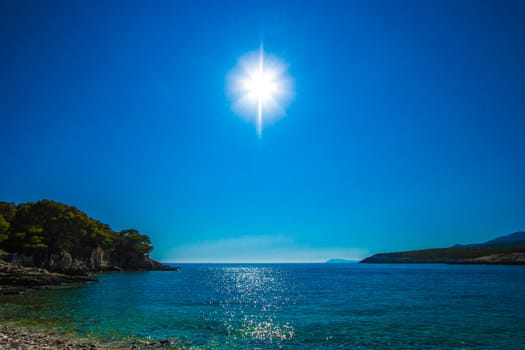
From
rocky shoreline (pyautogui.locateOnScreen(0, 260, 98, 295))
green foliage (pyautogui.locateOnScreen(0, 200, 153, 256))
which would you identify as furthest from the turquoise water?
green foliage (pyautogui.locateOnScreen(0, 200, 153, 256))

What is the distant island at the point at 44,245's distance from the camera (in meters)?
64.4

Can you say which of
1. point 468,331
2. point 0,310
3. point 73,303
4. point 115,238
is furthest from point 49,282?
point 115,238

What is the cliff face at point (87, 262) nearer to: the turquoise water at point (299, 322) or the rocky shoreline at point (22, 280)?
the rocky shoreline at point (22, 280)

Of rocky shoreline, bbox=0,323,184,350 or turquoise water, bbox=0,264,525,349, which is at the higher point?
rocky shoreline, bbox=0,323,184,350

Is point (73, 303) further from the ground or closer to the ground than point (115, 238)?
closer to the ground

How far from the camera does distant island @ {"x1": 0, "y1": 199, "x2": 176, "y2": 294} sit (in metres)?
64.4

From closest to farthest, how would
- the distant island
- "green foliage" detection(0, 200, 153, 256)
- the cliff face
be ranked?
the distant island → the cliff face → "green foliage" detection(0, 200, 153, 256)

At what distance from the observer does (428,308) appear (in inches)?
1692

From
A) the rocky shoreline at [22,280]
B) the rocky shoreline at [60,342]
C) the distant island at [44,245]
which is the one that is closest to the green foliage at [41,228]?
the distant island at [44,245]

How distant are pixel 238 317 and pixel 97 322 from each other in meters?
14.6

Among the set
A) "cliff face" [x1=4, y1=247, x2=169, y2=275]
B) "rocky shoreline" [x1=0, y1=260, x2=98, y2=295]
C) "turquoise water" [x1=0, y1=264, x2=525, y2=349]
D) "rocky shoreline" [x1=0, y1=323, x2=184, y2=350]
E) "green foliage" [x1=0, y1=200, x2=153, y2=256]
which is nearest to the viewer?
"rocky shoreline" [x1=0, y1=323, x2=184, y2=350]

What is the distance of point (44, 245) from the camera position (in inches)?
3686

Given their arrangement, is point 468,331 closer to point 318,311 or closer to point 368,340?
point 368,340

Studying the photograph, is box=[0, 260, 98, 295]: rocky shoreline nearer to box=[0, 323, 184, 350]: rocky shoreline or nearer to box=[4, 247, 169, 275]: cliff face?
box=[4, 247, 169, 275]: cliff face
